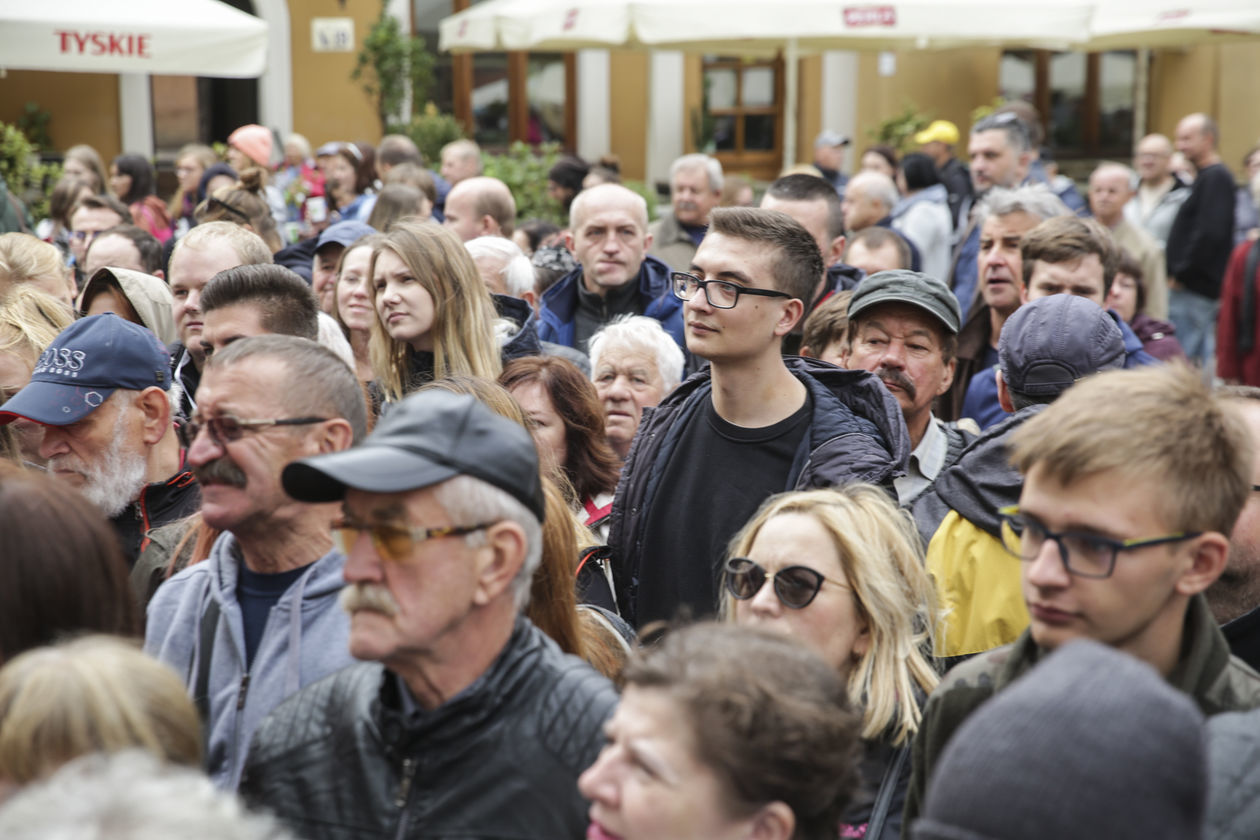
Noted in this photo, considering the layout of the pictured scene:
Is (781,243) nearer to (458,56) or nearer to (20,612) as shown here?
(20,612)

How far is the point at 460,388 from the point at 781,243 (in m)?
1.07

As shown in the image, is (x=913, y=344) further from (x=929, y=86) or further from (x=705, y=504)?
(x=929, y=86)

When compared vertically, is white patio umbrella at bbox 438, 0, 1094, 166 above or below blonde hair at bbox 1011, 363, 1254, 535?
above

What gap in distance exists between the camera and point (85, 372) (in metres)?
3.87


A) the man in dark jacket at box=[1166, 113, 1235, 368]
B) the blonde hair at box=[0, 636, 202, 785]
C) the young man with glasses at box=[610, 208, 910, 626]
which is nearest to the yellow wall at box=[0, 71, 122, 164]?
the man in dark jacket at box=[1166, 113, 1235, 368]

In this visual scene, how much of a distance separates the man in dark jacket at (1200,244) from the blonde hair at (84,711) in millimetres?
10495

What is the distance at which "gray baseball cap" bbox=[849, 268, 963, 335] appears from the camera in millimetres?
4551

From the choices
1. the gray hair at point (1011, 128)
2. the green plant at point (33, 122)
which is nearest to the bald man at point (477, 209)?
the gray hair at point (1011, 128)

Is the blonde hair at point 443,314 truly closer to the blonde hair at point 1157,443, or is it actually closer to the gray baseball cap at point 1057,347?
the gray baseball cap at point 1057,347

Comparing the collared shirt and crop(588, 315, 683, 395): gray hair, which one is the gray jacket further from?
crop(588, 315, 683, 395): gray hair

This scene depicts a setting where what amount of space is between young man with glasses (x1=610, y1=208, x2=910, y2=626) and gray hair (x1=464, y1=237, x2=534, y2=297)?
2122 millimetres

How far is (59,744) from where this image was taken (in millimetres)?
1877

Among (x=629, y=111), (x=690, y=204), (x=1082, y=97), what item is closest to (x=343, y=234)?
(x=690, y=204)

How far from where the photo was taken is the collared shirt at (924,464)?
14.0 ft
